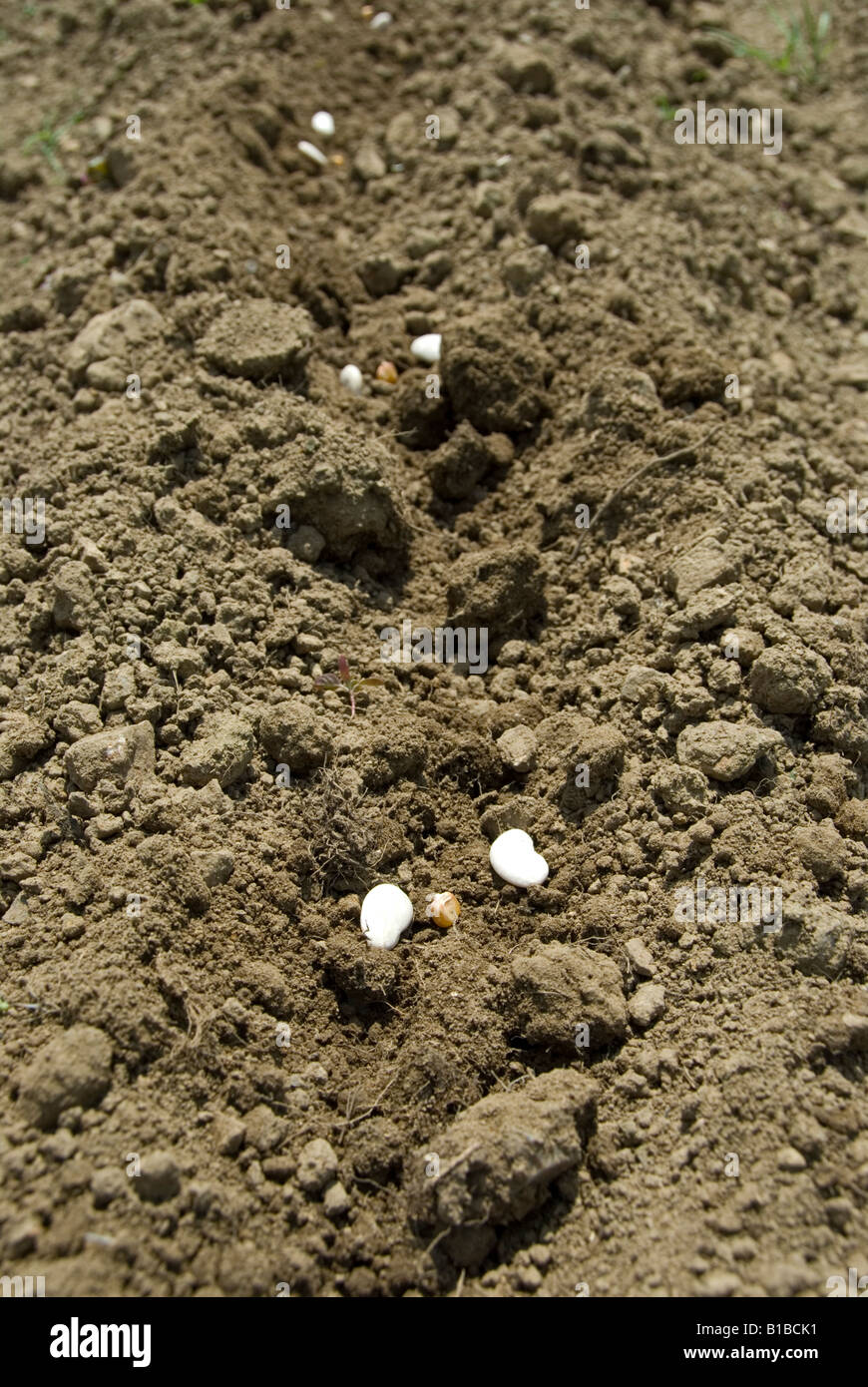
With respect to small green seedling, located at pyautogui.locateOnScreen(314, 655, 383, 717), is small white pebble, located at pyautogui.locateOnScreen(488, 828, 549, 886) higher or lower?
lower

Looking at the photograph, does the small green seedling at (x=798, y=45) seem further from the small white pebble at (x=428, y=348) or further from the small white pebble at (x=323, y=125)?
the small white pebble at (x=428, y=348)

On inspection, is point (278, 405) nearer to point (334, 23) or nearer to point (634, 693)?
point (634, 693)

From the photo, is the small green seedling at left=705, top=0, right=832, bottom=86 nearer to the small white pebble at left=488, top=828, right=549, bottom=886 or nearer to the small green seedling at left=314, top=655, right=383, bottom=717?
the small green seedling at left=314, top=655, right=383, bottom=717

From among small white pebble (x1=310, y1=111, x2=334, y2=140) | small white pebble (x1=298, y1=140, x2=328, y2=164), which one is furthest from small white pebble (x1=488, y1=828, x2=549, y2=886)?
small white pebble (x1=310, y1=111, x2=334, y2=140)

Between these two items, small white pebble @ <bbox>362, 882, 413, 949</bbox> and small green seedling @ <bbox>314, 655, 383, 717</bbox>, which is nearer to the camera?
small white pebble @ <bbox>362, 882, 413, 949</bbox>

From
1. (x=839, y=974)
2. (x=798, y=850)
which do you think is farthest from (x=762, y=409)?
(x=839, y=974)

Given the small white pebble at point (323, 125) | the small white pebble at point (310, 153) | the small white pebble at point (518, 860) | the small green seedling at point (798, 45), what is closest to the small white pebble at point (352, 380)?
the small white pebble at point (310, 153)

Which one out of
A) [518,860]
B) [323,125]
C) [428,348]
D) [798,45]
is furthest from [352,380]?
[798,45]
